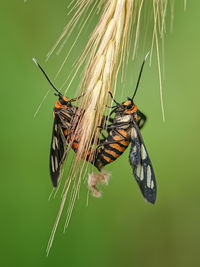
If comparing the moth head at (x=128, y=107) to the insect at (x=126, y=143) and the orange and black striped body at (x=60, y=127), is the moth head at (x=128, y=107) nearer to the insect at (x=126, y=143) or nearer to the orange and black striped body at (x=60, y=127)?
the insect at (x=126, y=143)

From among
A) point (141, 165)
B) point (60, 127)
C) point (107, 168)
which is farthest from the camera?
point (107, 168)

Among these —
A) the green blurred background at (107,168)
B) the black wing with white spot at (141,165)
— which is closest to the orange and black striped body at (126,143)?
the black wing with white spot at (141,165)

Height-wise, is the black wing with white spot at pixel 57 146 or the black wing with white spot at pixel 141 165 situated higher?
the black wing with white spot at pixel 57 146

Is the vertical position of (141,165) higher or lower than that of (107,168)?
lower

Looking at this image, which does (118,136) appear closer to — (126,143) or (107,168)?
(126,143)

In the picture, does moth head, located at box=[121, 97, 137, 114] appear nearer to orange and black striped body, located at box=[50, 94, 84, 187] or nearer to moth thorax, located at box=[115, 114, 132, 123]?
moth thorax, located at box=[115, 114, 132, 123]

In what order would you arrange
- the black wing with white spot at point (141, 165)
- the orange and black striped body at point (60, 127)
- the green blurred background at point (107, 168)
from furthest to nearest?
the green blurred background at point (107, 168), the orange and black striped body at point (60, 127), the black wing with white spot at point (141, 165)

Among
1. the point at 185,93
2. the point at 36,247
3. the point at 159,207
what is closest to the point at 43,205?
the point at 36,247

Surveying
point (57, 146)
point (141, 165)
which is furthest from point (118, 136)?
point (57, 146)
